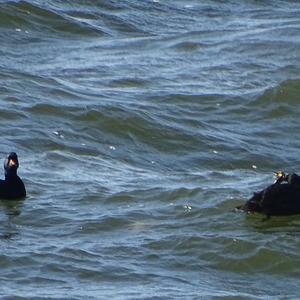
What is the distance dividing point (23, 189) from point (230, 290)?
3846mm

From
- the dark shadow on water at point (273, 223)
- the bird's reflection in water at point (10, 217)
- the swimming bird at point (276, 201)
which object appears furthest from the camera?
the swimming bird at point (276, 201)

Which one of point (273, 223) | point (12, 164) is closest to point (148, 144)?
point (12, 164)

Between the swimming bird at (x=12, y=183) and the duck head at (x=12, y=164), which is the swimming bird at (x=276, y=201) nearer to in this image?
the swimming bird at (x=12, y=183)

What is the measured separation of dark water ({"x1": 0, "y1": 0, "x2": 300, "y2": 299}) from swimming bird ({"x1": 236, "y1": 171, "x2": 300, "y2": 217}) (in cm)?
10

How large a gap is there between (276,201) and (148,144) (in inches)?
164

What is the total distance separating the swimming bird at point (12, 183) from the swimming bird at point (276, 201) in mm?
2324

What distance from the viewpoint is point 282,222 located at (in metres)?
15.4

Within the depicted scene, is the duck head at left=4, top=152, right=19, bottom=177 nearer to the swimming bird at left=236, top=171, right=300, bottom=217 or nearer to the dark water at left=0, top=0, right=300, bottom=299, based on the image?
the dark water at left=0, top=0, right=300, bottom=299

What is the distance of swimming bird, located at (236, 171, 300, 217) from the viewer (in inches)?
605

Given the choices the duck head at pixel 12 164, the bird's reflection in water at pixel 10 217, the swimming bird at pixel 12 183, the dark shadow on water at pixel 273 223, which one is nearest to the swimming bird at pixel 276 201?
the dark shadow on water at pixel 273 223

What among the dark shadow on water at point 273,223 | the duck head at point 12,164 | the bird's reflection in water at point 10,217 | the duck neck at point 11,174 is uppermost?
the dark shadow on water at point 273,223

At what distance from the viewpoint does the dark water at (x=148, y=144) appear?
13750mm

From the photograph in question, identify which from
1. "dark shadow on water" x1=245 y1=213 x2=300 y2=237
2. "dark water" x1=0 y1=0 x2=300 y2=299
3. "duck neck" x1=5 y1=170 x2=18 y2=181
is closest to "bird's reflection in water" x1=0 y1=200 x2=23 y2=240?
"dark water" x1=0 y1=0 x2=300 y2=299

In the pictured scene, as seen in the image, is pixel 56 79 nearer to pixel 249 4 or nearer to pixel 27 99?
pixel 27 99
